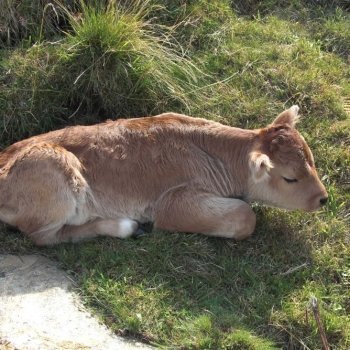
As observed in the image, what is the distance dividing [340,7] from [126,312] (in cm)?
625

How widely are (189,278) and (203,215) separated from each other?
0.65 metres

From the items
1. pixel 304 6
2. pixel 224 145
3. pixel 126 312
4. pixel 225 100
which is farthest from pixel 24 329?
pixel 304 6

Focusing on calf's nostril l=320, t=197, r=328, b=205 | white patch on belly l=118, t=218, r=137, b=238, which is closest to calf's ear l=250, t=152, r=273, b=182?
calf's nostril l=320, t=197, r=328, b=205

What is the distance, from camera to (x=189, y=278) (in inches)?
245

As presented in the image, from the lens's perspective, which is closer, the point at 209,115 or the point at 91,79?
the point at 91,79

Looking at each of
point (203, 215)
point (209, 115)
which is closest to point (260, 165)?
point (203, 215)

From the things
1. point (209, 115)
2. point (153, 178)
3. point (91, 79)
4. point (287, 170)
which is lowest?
point (153, 178)

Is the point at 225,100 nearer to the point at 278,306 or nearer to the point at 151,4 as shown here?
the point at 151,4

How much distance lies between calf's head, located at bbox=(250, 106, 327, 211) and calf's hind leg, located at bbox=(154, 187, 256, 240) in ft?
1.14

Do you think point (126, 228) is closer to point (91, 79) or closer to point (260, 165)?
point (260, 165)

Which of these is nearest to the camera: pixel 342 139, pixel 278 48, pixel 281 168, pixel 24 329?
pixel 24 329

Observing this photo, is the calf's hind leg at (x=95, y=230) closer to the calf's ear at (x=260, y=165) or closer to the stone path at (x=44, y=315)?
the stone path at (x=44, y=315)

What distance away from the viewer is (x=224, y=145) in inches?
271

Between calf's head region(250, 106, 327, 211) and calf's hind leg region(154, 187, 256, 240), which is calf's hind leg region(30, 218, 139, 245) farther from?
calf's head region(250, 106, 327, 211)
